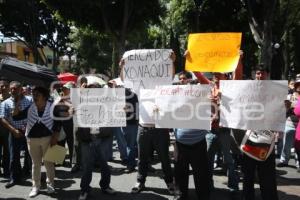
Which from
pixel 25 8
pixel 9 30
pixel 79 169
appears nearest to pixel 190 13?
pixel 25 8

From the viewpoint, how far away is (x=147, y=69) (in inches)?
254

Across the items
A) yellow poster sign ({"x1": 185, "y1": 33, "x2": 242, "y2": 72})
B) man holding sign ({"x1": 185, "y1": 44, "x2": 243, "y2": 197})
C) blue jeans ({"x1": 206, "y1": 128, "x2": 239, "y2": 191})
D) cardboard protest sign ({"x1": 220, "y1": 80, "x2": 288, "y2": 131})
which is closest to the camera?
cardboard protest sign ({"x1": 220, "y1": 80, "x2": 288, "y2": 131})

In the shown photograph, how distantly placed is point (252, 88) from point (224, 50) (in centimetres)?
69

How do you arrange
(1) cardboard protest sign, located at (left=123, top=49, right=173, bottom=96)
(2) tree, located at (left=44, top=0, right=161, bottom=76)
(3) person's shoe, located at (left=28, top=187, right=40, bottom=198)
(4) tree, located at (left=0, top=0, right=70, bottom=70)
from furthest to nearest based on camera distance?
1. (4) tree, located at (left=0, top=0, right=70, bottom=70)
2. (2) tree, located at (left=44, top=0, right=161, bottom=76)
3. (3) person's shoe, located at (left=28, top=187, right=40, bottom=198)
4. (1) cardboard protest sign, located at (left=123, top=49, right=173, bottom=96)

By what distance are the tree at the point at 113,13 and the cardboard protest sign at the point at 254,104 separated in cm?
1185

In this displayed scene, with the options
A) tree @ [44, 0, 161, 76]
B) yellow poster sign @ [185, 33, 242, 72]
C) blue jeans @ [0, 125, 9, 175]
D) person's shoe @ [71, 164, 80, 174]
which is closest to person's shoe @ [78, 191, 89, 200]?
person's shoe @ [71, 164, 80, 174]

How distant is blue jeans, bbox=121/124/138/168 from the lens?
8.69m

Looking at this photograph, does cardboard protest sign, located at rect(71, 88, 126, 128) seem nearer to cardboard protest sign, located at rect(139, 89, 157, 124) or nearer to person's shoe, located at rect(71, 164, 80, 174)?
cardboard protest sign, located at rect(139, 89, 157, 124)

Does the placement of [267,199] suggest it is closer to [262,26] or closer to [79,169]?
[79,169]

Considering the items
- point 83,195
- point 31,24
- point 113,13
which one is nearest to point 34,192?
point 83,195

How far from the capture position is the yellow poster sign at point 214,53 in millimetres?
5523

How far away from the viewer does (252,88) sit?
5.15m

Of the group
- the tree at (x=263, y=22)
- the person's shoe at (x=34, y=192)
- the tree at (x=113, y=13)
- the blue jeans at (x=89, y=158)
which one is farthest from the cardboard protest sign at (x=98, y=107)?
the tree at (x=113, y=13)

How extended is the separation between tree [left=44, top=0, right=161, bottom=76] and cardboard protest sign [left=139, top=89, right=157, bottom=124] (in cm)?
1052
